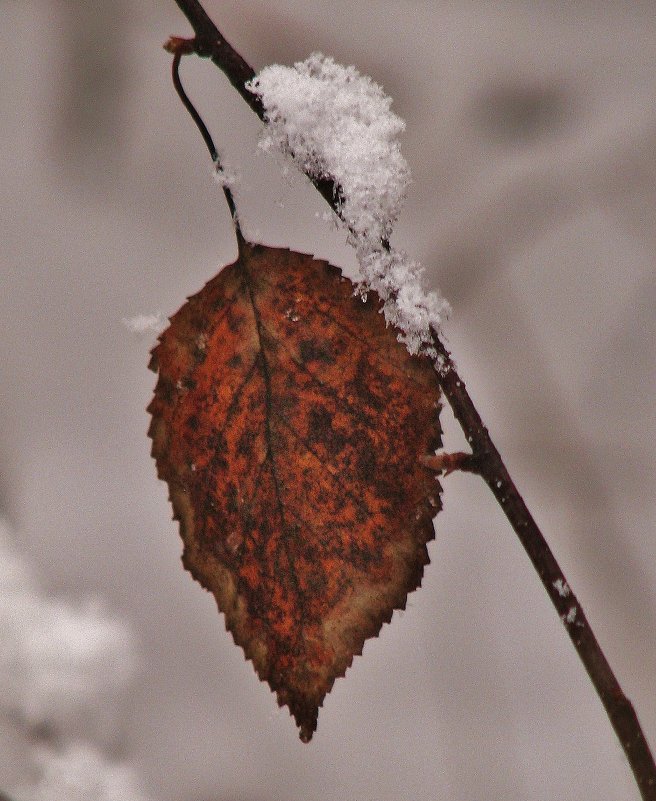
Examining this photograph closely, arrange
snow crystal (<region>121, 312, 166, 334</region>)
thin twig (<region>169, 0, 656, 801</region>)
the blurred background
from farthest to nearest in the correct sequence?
the blurred background
snow crystal (<region>121, 312, 166, 334</region>)
thin twig (<region>169, 0, 656, 801</region>)

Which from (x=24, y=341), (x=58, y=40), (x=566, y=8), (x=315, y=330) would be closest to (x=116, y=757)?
(x=24, y=341)

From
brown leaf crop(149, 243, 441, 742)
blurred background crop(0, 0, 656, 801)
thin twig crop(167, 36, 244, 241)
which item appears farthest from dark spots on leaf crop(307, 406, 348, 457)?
blurred background crop(0, 0, 656, 801)

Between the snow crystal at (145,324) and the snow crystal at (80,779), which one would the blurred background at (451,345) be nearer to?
the snow crystal at (80,779)

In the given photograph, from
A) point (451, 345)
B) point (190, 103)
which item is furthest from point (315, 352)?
point (451, 345)

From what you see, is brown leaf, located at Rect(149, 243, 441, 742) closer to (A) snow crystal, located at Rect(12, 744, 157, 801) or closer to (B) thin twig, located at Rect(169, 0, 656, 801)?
(B) thin twig, located at Rect(169, 0, 656, 801)

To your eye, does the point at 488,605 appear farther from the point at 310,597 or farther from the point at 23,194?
the point at 23,194

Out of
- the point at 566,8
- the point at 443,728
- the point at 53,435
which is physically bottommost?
the point at 443,728

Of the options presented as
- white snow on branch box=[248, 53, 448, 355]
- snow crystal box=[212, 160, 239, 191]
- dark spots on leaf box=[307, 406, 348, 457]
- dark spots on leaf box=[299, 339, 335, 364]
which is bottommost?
dark spots on leaf box=[307, 406, 348, 457]
